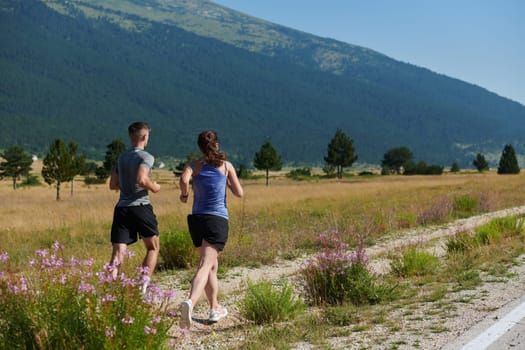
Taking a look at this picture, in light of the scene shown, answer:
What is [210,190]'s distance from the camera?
19.8 ft

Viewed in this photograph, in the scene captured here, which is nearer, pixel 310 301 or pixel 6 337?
pixel 6 337

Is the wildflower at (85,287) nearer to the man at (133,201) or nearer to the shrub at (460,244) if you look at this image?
the man at (133,201)

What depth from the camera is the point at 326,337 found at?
5.41m

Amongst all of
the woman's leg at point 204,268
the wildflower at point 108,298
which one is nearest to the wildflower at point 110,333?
the wildflower at point 108,298

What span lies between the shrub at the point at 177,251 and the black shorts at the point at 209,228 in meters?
4.05

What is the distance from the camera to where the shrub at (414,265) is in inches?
335

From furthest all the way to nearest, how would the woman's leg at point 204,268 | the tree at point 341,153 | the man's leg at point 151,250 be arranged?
the tree at point 341,153 → the man's leg at point 151,250 → the woman's leg at point 204,268

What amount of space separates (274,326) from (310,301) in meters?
1.33

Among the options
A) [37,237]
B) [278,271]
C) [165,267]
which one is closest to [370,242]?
[278,271]

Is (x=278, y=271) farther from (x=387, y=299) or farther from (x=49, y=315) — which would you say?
(x=49, y=315)

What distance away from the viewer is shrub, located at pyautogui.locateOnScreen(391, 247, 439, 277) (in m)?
8.52

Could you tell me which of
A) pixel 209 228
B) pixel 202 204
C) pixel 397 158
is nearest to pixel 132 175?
pixel 202 204

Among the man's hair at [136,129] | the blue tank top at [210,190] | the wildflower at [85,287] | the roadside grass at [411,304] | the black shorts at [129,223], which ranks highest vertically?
the man's hair at [136,129]

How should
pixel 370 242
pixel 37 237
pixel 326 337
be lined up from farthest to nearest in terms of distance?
1. pixel 37 237
2. pixel 370 242
3. pixel 326 337
